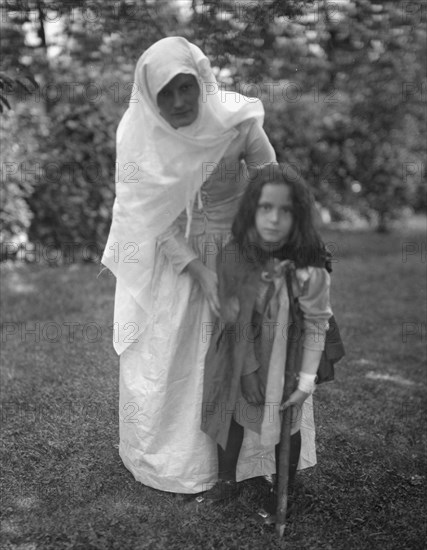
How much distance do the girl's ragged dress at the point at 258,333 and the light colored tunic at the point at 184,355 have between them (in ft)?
Result: 0.51

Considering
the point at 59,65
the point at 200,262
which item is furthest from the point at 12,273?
the point at 200,262

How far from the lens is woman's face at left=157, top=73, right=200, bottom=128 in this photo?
7.40ft

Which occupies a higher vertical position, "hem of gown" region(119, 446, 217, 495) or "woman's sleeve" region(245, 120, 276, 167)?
"woman's sleeve" region(245, 120, 276, 167)

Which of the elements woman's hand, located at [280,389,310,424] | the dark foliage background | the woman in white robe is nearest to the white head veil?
the woman in white robe

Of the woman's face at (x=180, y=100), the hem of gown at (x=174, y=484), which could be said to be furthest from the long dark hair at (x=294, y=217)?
the hem of gown at (x=174, y=484)

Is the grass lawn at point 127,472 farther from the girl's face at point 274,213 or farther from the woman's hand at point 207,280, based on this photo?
the girl's face at point 274,213

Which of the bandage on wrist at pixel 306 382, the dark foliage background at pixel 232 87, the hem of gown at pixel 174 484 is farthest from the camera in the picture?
the dark foliage background at pixel 232 87

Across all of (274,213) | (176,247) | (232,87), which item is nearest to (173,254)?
(176,247)

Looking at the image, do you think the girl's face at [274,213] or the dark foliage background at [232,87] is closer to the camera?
the girl's face at [274,213]

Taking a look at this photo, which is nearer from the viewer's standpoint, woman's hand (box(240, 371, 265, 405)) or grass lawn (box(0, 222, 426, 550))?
woman's hand (box(240, 371, 265, 405))

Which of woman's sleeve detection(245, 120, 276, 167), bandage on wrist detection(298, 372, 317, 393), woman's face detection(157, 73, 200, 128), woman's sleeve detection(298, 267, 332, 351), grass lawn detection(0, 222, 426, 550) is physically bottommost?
grass lawn detection(0, 222, 426, 550)

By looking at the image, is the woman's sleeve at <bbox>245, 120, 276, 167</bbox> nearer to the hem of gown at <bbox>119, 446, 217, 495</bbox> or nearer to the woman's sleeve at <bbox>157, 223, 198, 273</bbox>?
the woman's sleeve at <bbox>157, 223, 198, 273</bbox>

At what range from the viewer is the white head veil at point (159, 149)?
227cm

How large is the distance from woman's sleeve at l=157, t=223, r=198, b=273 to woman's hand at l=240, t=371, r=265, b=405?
1.60 feet
